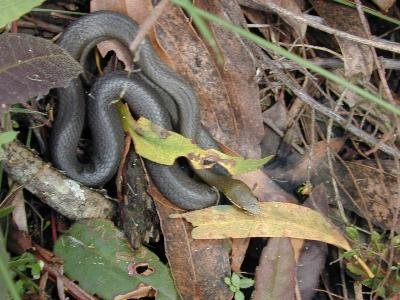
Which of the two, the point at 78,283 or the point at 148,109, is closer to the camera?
the point at 78,283

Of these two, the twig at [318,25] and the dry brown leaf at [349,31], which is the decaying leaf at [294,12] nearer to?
the twig at [318,25]

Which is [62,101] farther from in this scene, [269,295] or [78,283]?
[269,295]

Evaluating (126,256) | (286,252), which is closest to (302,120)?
(286,252)

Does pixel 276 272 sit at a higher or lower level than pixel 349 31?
lower

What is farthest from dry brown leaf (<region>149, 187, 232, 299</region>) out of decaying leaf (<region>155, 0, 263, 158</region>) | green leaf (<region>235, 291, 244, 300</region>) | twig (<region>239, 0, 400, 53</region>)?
twig (<region>239, 0, 400, 53</region>)

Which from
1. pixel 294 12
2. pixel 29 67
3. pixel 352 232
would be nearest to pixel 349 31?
pixel 294 12

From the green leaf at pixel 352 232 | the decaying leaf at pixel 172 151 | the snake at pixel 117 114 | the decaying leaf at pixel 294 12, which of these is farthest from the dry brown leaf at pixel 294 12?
the green leaf at pixel 352 232

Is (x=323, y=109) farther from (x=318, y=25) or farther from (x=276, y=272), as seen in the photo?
(x=276, y=272)
